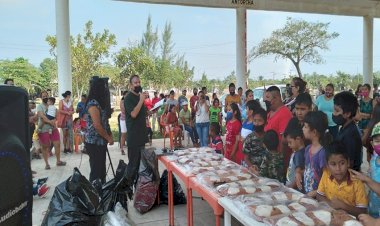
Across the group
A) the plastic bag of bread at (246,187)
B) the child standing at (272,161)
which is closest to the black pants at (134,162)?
the child standing at (272,161)

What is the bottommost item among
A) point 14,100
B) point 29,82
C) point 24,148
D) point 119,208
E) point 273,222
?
point 119,208

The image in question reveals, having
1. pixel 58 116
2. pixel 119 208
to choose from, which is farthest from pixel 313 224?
pixel 58 116

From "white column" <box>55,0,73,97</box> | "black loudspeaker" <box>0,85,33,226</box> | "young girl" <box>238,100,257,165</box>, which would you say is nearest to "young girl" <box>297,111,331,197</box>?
"young girl" <box>238,100,257,165</box>

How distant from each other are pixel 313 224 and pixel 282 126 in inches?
73.0

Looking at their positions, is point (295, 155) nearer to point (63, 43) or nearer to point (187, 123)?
point (187, 123)

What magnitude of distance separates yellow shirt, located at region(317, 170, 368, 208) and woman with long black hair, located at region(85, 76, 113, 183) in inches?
88.4

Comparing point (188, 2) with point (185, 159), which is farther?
point (188, 2)

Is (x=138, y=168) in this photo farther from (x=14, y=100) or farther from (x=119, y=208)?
(x=14, y=100)

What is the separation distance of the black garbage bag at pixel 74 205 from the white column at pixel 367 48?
46.4ft

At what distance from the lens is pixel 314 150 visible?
248cm

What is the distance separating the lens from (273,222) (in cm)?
165

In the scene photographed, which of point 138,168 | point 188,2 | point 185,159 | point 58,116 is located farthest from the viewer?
point 188,2

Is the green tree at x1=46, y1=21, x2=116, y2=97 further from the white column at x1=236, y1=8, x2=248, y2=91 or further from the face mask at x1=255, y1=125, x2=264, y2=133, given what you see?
the face mask at x1=255, y1=125, x2=264, y2=133

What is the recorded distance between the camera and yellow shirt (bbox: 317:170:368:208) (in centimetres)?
199
